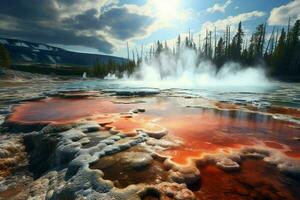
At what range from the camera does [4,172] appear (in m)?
5.32

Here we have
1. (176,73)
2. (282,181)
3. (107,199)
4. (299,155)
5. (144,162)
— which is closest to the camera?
(107,199)

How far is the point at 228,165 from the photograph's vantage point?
440 cm

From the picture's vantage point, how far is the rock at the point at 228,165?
4.32m

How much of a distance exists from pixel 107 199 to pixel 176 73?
179ft

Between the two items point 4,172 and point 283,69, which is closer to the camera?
point 4,172

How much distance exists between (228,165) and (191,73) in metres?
48.1

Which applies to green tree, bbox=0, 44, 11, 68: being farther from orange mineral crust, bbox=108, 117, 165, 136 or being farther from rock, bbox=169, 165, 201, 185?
rock, bbox=169, 165, 201, 185

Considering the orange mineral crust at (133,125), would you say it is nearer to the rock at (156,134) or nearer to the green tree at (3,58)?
the rock at (156,134)

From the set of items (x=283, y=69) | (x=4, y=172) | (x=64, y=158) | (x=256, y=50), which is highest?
(x=256, y=50)

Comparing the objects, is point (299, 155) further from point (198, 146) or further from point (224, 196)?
point (224, 196)

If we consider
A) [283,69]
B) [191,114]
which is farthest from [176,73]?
[191,114]

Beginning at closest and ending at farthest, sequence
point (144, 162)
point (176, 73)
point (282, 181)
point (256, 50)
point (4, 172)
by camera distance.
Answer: point (282, 181)
point (144, 162)
point (4, 172)
point (256, 50)
point (176, 73)

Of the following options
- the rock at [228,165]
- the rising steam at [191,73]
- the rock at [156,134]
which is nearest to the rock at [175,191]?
the rock at [228,165]

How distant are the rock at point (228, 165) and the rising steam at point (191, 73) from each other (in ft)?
86.5
